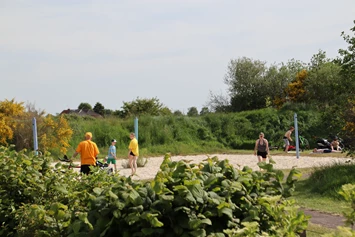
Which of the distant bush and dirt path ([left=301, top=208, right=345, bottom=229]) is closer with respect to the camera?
dirt path ([left=301, top=208, right=345, bottom=229])

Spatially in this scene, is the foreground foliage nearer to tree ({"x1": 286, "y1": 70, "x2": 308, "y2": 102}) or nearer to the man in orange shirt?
the man in orange shirt

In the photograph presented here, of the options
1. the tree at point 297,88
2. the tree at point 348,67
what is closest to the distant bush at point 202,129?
the tree at point 297,88

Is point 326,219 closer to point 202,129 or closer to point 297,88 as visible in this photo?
point 202,129

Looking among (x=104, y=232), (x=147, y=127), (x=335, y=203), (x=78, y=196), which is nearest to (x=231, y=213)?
(x=104, y=232)

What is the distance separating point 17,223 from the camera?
5.52 meters

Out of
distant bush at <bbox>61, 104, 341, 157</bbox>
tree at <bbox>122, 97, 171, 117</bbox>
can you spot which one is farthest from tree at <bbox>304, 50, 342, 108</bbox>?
tree at <bbox>122, 97, 171, 117</bbox>

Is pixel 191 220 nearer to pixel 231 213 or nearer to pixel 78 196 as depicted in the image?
pixel 231 213

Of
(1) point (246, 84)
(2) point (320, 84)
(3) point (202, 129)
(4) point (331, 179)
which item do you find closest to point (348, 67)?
(4) point (331, 179)

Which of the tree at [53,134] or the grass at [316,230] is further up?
the tree at [53,134]

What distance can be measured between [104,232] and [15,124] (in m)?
25.9

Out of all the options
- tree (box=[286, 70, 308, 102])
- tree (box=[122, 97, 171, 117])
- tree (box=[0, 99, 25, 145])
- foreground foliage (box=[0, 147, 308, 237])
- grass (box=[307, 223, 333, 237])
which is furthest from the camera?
tree (box=[122, 97, 171, 117])

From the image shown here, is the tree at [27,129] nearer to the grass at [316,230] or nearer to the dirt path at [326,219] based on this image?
the dirt path at [326,219]

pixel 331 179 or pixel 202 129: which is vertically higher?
pixel 202 129

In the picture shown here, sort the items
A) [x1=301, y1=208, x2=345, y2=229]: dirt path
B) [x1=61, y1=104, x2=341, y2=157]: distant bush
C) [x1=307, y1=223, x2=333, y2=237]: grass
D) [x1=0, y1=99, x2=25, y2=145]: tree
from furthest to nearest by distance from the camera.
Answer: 1. [x1=61, y1=104, x2=341, y2=157]: distant bush
2. [x1=0, y1=99, x2=25, y2=145]: tree
3. [x1=301, y1=208, x2=345, y2=229]: dirt path
4. [x1=307, y1=223, x2=333, y2=237]: grass
